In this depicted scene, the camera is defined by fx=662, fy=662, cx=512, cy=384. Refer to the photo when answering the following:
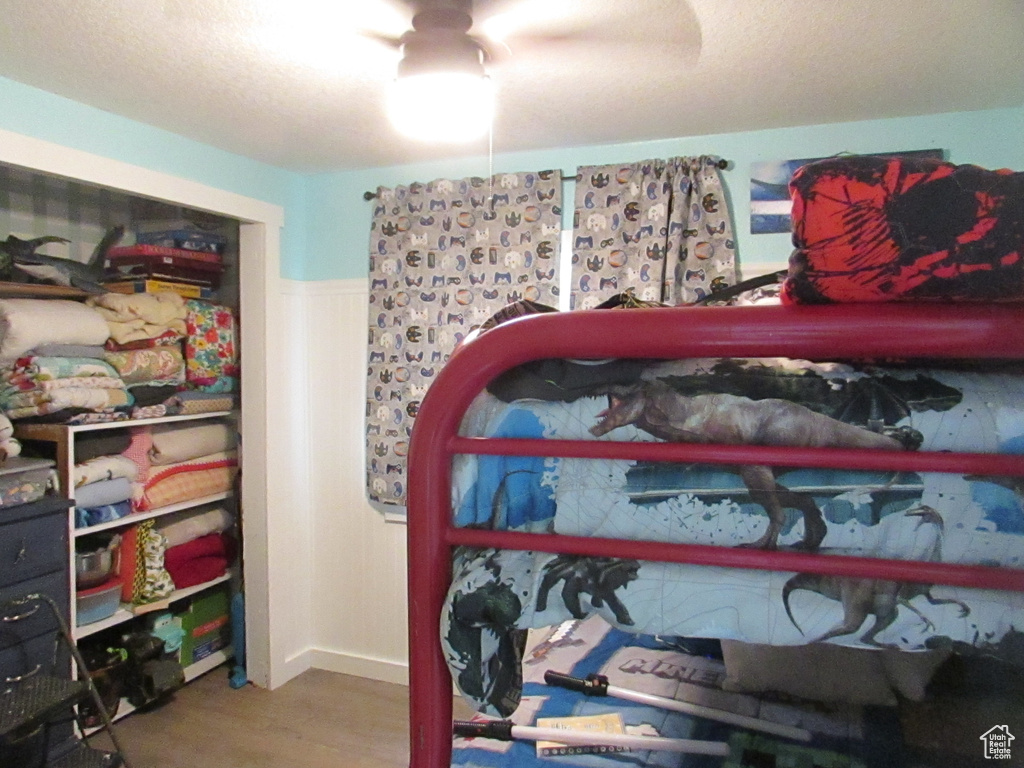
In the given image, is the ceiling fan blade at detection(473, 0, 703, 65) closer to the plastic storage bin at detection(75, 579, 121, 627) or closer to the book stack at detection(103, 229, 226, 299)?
the book stack at detection(103, 229, 226, 299)

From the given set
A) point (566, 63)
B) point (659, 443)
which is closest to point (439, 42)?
point (566, 63)

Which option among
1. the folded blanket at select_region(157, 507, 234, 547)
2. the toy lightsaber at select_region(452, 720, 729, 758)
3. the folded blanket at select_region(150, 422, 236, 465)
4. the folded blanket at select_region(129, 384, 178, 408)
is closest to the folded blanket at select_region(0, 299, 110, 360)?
the folded blanket at select_region(129, 384, 178, 408)

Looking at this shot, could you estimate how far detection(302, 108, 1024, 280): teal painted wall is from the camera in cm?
222

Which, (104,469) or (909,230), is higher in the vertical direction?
(909,230)

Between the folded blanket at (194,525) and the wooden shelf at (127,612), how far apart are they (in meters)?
0.21

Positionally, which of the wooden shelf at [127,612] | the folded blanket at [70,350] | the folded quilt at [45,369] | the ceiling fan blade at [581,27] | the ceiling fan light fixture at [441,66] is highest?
the ceiling fan blade at [581,27]

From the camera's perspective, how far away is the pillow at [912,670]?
154cm

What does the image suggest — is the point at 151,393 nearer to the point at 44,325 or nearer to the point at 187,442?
the point at 187,442

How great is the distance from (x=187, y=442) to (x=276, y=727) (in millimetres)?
1238

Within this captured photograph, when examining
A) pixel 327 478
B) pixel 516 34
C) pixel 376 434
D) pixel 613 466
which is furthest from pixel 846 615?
pixel 327 478

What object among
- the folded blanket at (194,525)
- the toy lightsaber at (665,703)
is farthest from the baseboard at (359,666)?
the toy lightsaber at (665,703)

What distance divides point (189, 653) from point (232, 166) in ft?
6.93

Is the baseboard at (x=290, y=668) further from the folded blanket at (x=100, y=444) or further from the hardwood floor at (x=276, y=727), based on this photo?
the folded blanket at (x=100, y=444)

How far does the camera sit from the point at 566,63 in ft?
5.98
